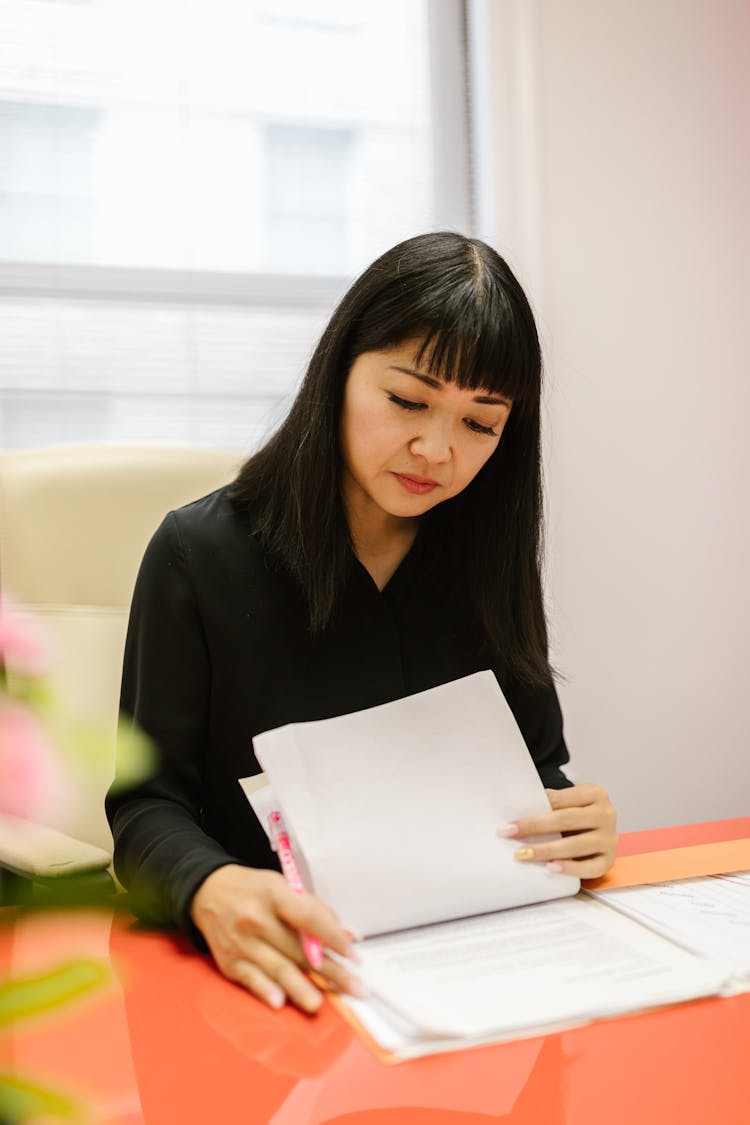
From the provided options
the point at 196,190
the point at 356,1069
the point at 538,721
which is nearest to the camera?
the point at 356,1069

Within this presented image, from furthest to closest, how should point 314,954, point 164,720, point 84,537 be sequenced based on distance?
1. point 84,537
2. point 164,720
3. point 314,954

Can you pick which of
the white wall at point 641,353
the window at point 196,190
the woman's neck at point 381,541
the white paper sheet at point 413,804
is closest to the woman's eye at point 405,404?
the woman's neck at point 381,541

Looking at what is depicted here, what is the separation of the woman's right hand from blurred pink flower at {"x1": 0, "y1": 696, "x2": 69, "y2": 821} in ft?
1.59

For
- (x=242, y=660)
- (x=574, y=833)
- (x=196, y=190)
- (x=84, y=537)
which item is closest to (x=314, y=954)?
(x=574, y=833)

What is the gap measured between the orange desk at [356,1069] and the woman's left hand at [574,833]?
0.20 meters

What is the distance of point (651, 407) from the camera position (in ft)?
6.91

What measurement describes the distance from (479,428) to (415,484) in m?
0.09

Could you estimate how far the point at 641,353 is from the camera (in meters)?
2.10

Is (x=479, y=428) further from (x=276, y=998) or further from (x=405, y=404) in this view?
(x=276, y=998)

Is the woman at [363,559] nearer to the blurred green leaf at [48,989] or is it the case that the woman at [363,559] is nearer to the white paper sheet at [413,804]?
the white paper sheet at [413,804]

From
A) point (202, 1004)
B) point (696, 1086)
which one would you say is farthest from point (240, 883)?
point (696, 1086)

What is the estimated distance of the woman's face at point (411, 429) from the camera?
1.06 meters

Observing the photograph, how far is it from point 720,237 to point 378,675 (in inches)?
58.8

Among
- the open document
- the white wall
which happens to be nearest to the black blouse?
the open document
